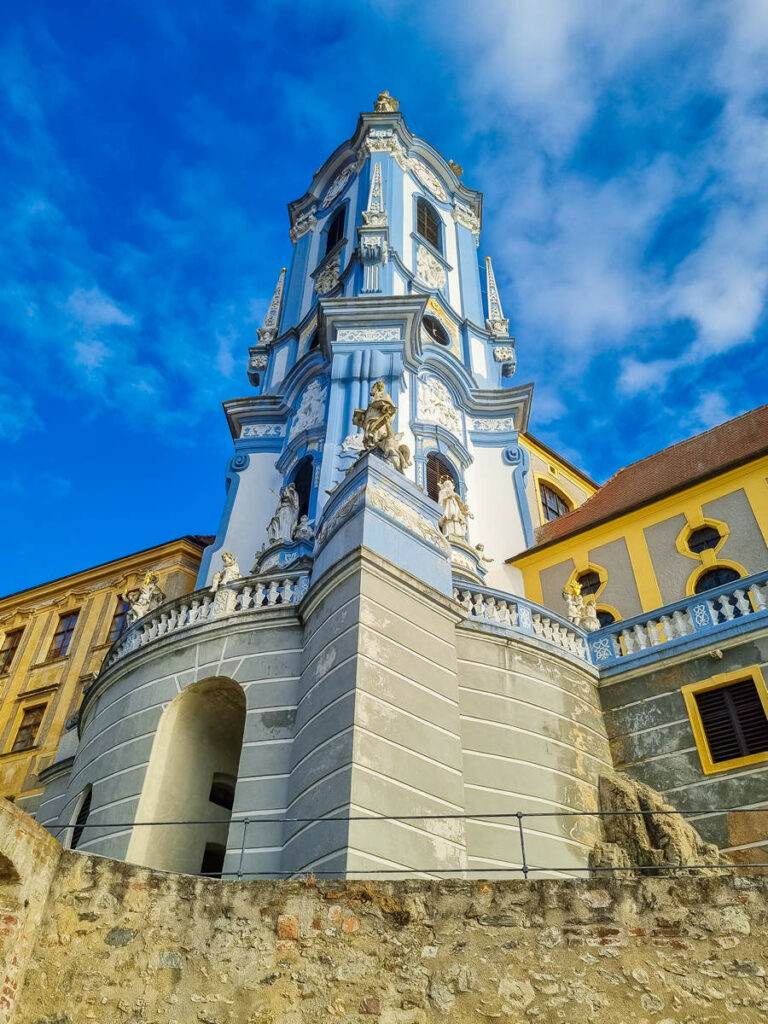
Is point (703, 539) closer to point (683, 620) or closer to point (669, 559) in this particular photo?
point (669, 559)

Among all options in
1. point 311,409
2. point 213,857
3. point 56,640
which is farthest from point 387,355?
point 56,640

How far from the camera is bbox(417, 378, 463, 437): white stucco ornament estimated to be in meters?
22.6

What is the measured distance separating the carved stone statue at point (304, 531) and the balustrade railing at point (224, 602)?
3.86 m

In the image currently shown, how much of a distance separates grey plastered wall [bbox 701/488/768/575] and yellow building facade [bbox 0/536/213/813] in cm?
1503

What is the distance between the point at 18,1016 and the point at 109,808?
Result: 6209 mm

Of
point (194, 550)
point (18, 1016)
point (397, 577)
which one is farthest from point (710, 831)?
point (194, 550)

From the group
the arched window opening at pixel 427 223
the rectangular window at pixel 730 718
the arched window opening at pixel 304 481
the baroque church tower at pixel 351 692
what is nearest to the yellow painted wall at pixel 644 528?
the baroque church tower at pixel 351 692

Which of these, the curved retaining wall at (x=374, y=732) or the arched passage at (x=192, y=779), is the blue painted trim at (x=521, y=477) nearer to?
the curved retaining wall at (x=374, y=732)

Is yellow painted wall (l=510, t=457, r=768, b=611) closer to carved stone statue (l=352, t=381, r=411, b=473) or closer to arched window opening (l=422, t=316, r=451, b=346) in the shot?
carved stone statue (l=352, t=381, r=411, b=473)

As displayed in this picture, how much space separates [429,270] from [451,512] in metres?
10.7

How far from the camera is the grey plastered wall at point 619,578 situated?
19.1m

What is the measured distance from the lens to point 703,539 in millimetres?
18859

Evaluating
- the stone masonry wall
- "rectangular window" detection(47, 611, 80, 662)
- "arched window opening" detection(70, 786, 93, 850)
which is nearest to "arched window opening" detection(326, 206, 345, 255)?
"rectangular window" detection(47, 611, 80, 662)

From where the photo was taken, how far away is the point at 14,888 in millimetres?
7387
